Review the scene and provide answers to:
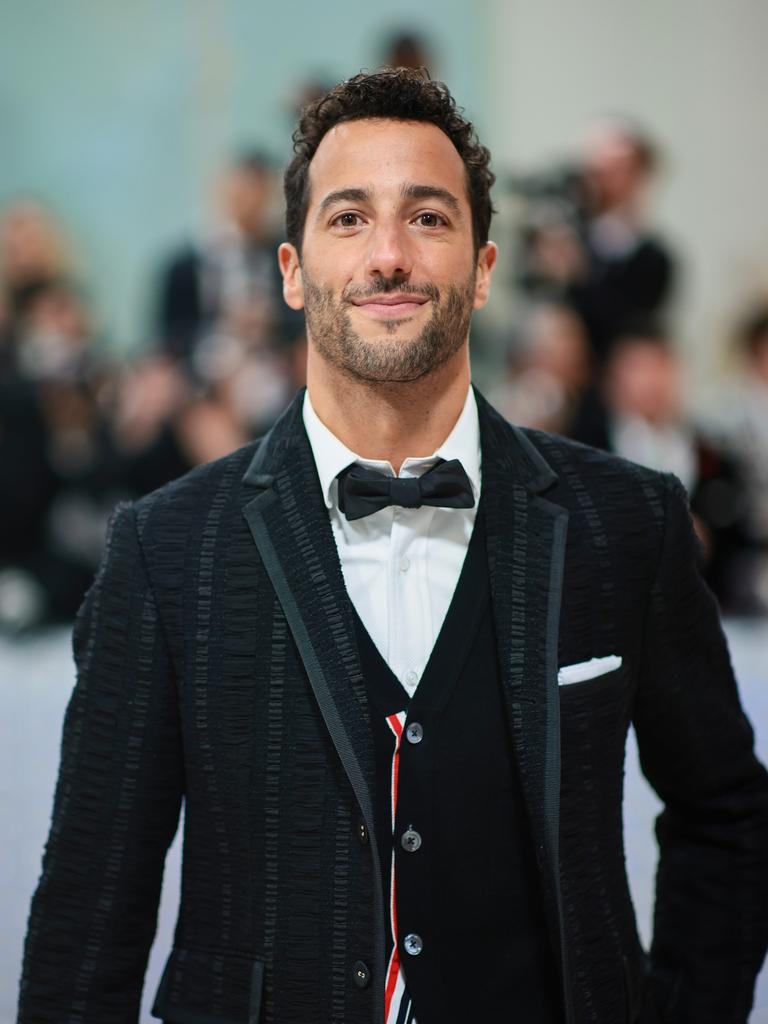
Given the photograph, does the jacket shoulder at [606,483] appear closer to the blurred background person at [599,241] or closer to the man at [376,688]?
the man at [376,688]

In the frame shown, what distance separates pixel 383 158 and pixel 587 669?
0.59 m

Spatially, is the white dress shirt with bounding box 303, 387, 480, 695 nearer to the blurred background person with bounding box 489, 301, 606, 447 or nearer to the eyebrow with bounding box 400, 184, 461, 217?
the eyebrow with bounding box 400, 184, 461, 217

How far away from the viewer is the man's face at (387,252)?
1399 millimetres

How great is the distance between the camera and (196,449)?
153 inches

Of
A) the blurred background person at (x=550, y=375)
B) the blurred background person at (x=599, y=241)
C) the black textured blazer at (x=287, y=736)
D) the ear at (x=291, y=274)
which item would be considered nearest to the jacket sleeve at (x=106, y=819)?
the black textured blazer at (x=287, y=736)

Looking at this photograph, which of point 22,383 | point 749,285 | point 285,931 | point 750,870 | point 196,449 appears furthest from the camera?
point 749,285

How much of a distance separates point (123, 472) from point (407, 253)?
272 centimetres

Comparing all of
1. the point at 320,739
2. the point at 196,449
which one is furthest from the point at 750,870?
the point at 196,449

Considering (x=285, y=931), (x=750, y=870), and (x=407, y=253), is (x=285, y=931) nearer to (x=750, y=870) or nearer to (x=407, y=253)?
(x=750, y=870)

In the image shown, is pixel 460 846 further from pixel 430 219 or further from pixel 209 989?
pixel 430 219

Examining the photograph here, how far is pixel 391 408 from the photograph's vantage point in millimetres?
1457

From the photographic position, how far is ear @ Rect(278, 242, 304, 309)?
1535 millimetres

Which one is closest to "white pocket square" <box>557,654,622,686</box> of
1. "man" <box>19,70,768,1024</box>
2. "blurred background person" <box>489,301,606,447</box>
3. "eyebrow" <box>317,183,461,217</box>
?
"man" <box>19,70,768,1024</box>

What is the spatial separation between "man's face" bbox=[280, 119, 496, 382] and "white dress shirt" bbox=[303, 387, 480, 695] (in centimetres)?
11
